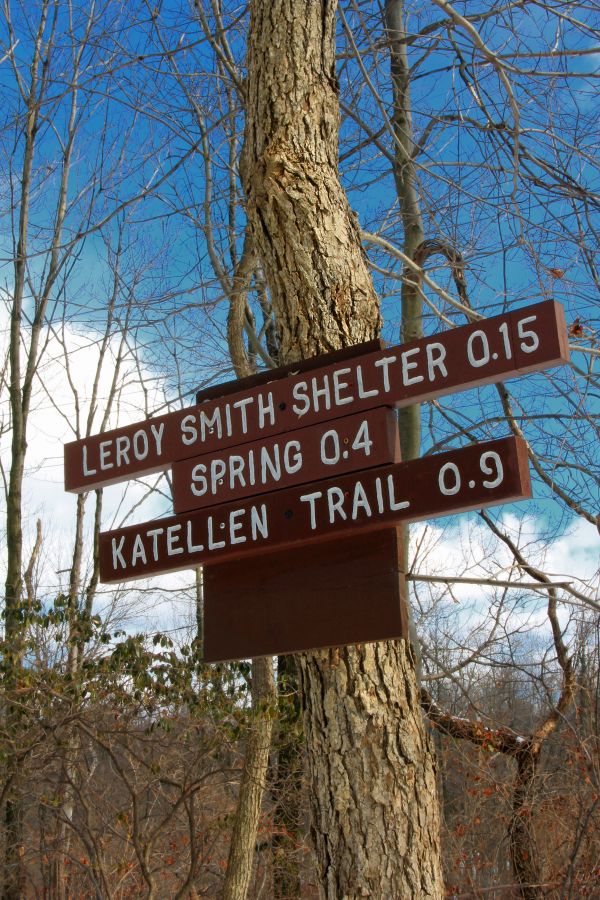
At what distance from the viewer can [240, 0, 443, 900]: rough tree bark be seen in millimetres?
2449

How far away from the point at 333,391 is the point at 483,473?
56cm

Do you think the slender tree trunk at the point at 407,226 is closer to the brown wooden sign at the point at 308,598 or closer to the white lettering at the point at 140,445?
the white lettering at the point at 140,445

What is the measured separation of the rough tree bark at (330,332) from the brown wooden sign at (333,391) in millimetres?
359

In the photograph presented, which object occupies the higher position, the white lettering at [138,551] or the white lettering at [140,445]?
the white lettering at [140,445]

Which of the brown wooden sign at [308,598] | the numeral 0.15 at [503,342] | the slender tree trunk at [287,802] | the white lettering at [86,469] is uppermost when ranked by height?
the numeral 0.15 at [503,342]

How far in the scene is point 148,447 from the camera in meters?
2.89

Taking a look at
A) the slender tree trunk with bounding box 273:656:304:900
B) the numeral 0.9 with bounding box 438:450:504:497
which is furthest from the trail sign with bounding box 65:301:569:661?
the slender tree trunk with bounding box 273:656:304:900

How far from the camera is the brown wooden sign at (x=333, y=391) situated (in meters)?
2.35

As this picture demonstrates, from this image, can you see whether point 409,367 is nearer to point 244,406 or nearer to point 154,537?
point 244,406

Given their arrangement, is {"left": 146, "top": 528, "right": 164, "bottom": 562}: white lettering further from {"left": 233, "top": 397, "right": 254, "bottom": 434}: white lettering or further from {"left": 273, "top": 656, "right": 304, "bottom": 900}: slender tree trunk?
{"left": 273, "top": 656, "right": 304, "bottom": 900}: slender tree trunk

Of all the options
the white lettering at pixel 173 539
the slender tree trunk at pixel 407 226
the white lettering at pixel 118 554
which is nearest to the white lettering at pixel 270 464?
the white lettering at pixel 173 539

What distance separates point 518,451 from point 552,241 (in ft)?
7.82

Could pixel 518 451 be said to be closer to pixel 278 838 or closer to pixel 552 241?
pixel 552 241

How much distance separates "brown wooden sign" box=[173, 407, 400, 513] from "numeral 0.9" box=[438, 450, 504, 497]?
0.18 m
